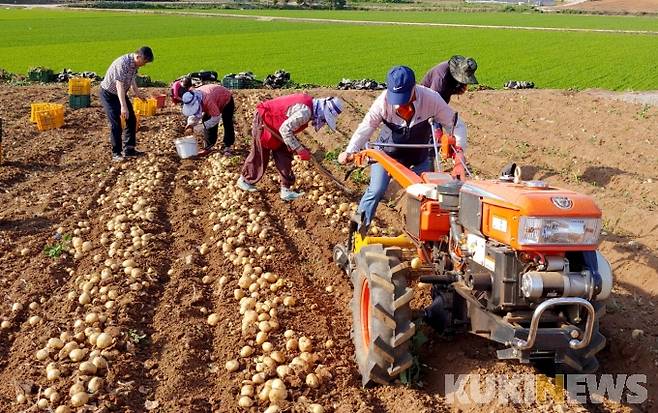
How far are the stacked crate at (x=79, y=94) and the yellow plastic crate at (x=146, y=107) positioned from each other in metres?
1.56

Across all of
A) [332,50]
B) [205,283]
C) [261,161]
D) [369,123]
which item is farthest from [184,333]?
[332,50]

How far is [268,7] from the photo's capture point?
7806 centimetres

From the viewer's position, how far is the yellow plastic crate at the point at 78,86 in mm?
13895

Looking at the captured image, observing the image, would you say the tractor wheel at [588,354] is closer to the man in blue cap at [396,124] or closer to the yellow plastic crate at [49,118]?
the man in blue cap at [396,124]

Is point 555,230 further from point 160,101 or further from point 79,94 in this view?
point 79,94

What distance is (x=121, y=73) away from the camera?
31.9 ft

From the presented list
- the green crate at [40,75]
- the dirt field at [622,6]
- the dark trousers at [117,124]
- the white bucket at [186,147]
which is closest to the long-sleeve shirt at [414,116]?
the white bucket at [186,147]

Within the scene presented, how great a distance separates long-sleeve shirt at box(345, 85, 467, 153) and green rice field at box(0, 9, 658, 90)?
15.4 metres

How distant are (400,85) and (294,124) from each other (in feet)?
7.52

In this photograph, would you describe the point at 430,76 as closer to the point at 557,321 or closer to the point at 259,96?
the point at 557,321

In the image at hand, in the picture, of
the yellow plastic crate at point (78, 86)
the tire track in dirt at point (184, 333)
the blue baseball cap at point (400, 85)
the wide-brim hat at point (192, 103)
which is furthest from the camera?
the yellow plastic crate at point (78, 86)

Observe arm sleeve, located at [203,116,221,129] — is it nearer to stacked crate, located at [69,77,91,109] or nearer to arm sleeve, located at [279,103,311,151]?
arm sleeve, located at [279,103,311,151]

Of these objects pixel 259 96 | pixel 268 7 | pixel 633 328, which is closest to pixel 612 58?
pixel 259 96

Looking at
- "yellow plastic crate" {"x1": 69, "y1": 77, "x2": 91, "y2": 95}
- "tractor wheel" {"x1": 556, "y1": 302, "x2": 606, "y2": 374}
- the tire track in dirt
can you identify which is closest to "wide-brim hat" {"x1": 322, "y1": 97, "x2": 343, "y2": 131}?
the tire track in dirt
